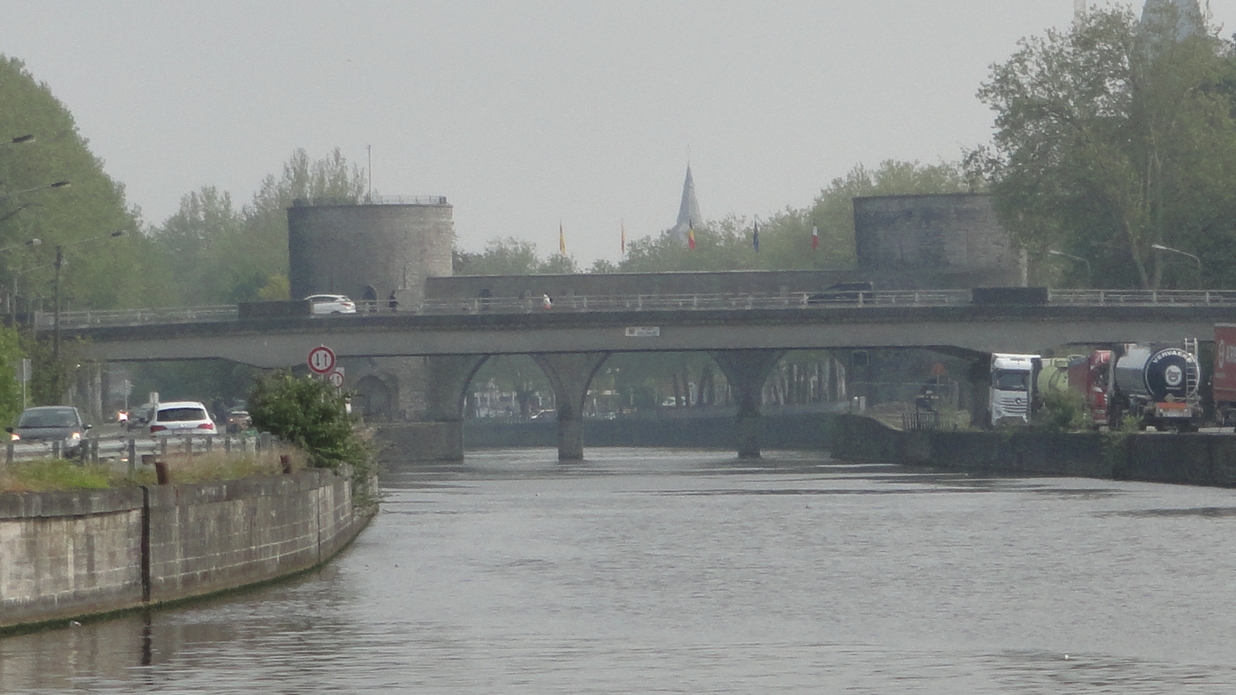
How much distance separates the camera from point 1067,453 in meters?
61.7

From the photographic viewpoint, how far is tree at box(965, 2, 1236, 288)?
9131cm

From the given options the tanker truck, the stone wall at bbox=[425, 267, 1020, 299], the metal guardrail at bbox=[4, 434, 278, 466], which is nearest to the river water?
the metal guardrail at bbox=[4, 434, 278, 466]

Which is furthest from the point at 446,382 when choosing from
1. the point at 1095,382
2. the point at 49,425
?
the point at 49,425

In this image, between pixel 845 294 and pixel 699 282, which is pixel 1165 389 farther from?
pixel 699 282

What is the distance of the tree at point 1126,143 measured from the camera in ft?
300

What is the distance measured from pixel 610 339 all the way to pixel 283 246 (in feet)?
245

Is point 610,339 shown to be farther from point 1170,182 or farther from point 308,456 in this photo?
point 308,456

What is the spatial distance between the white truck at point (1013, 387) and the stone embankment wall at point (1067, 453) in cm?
373

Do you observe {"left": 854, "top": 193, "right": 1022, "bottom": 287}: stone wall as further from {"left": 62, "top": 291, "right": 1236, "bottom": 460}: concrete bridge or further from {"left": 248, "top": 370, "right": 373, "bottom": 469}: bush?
{"left": 248, "top": 370, "right": 373, "bottom": 469}: bush

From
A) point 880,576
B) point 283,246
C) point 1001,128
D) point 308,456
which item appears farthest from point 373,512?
point 283,246

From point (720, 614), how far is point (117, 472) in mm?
6730

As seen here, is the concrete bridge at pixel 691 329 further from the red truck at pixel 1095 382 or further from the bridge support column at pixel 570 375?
the bridge support column at pixel 570 375

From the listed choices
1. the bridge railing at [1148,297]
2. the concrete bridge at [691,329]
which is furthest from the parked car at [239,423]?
the bridge railing at [1148,297]

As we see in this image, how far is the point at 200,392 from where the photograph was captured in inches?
4830
